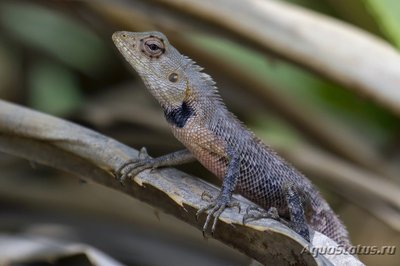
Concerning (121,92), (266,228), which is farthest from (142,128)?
(266,228)

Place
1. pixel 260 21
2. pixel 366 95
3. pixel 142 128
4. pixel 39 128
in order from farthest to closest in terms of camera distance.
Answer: pixel 142 128 < pixel 260 21 < pixel 366 95 < pixel 39 128

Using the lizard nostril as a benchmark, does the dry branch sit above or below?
above

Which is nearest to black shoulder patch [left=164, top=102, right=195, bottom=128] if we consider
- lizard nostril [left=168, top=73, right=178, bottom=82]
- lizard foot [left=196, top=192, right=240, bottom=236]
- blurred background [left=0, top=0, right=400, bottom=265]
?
lizard nostril [left=168, top=73, right=178, bottom=82]

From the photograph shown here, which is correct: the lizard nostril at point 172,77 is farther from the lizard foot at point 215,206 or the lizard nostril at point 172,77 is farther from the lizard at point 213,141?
the lizard foot at point 215,206

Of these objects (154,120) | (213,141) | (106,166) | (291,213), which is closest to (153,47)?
(213,141)

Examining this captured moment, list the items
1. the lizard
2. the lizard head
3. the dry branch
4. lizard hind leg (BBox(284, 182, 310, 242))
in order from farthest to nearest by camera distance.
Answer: the dry branch → the lizard head → the lizard → lizard hind leg (BBox(284, 182, 310, 242))

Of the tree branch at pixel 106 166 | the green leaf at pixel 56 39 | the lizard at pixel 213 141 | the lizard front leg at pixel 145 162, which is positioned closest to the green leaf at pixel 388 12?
the lizard at pixel 213 141

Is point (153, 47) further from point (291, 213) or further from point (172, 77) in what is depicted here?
point (291, 213)

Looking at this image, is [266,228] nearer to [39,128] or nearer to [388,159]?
[39,128]

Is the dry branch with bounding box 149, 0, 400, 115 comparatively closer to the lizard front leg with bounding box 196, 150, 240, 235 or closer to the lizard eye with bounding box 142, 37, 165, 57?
the lizard eye with bounding box 142, 37, 165, 57
